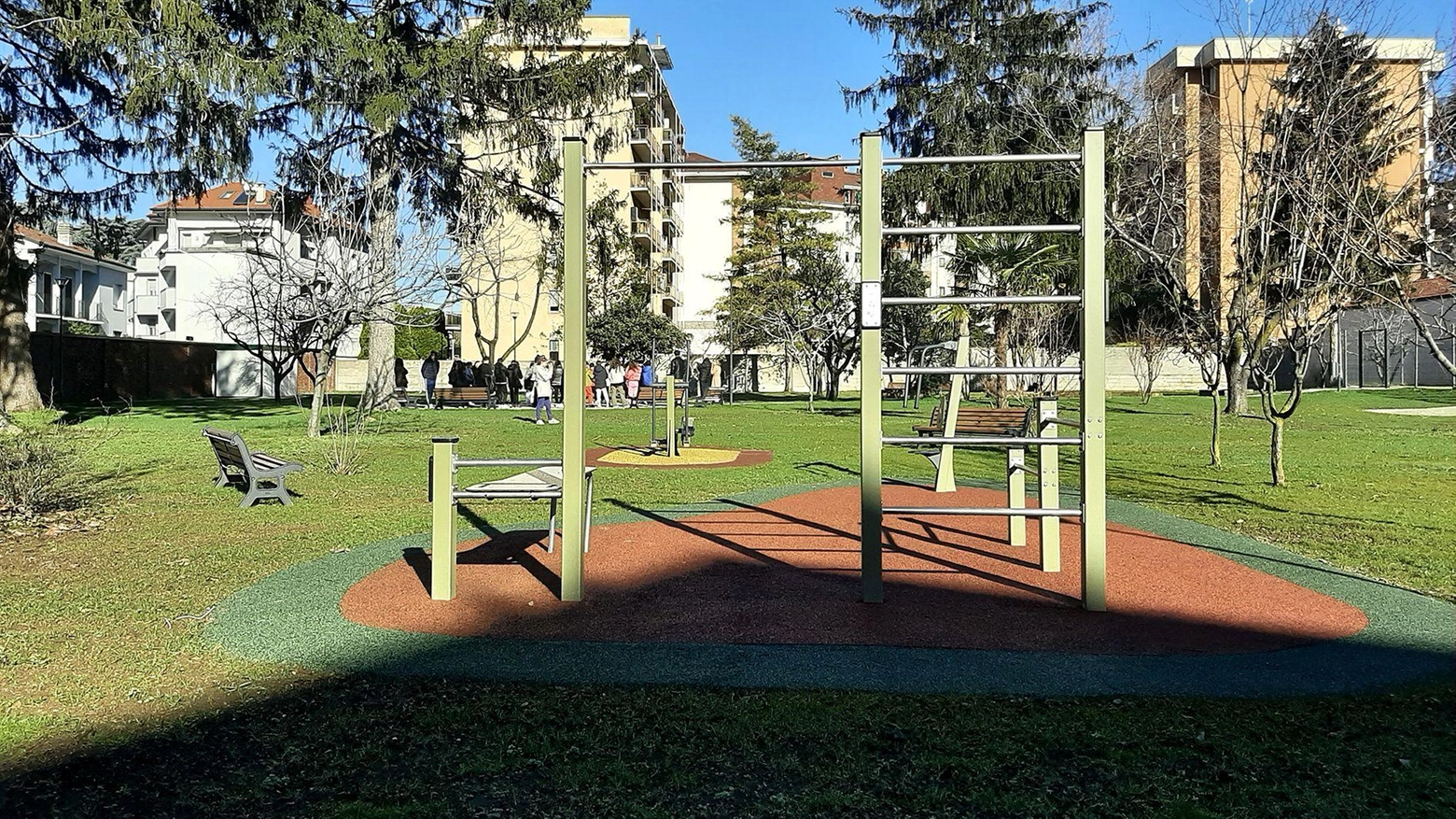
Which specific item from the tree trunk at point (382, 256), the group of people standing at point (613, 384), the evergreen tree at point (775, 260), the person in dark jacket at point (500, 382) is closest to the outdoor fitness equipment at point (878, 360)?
the tree trunk at point (382, 256)

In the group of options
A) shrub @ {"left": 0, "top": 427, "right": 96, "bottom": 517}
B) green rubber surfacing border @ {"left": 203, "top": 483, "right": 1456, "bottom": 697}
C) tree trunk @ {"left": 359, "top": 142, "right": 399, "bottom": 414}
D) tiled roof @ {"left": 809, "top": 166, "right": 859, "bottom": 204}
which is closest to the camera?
green rubber surfacing border @ {"left": 203, "top": 483, "right": 1456, "bottom": 697}

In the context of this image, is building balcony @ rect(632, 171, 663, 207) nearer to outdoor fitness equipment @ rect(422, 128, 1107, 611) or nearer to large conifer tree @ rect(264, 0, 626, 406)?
large conifer tree @ rect(264, 0, 626, 406)

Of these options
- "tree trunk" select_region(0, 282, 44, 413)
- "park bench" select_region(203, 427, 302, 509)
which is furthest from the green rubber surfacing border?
"tree trunk" select_region(0, 282, 44, 413)

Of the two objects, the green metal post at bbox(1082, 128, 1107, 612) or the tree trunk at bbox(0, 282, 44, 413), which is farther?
the tree trunk at bbox(0, 282, 44, 413)

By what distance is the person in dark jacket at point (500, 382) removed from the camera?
3192 centimetres

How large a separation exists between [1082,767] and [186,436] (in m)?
18.7

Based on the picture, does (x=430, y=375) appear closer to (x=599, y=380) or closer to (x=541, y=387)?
(x=599, y=380)

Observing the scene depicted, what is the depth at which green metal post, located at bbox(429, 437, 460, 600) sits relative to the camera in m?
5.98

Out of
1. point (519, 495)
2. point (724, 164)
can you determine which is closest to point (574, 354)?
point (519, 495)

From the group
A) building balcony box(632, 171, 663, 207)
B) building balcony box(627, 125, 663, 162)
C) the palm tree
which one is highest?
building balcony box(627, 125, 663, 162)

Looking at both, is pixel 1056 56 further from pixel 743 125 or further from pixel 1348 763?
pixel 1348 763

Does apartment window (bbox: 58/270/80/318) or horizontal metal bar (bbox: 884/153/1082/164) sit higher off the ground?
apartment window (bbox: 58/270/80/318)

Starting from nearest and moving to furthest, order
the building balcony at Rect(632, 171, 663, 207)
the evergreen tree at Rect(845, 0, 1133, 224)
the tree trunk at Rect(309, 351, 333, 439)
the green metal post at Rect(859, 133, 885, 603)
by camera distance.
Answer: the green metal post at Rect(859, 133, 885, 603) → the tree trunk at Rect(309, 351, 333, 439) → the evergreen tree at Rect(845, 0, 1133, 224) → the building balcony at Rect(632, 171, 663, 207)

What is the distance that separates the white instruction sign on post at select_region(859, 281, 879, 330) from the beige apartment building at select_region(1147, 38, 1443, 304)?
20.4 feet
